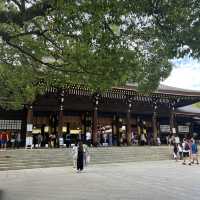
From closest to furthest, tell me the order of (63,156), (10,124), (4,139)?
(63,156)
(4,139)
(10,124)

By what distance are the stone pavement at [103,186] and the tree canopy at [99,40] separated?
139 inches

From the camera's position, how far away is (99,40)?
999 centimetres

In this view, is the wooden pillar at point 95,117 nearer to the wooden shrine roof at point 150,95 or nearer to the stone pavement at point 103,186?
the wooden shrine roof at point 150,95

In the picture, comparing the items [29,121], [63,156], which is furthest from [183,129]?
[29,121]

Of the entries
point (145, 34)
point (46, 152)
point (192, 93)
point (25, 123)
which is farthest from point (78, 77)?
point (192, 93)

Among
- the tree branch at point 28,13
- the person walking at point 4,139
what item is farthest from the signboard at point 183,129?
the tree branch at point 28,13

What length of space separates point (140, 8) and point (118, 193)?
6.05 meters

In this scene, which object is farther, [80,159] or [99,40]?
[80,159]

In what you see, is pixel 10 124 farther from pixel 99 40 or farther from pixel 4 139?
pixel 99 40

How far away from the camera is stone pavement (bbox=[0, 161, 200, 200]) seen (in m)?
11.4

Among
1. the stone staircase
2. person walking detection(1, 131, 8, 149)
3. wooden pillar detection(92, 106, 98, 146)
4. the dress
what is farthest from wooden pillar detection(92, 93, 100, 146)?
the dress

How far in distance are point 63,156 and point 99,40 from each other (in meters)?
14.7

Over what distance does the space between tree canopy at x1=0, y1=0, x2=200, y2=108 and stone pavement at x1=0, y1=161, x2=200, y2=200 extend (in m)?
3.52

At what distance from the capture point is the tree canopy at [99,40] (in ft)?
28.4
